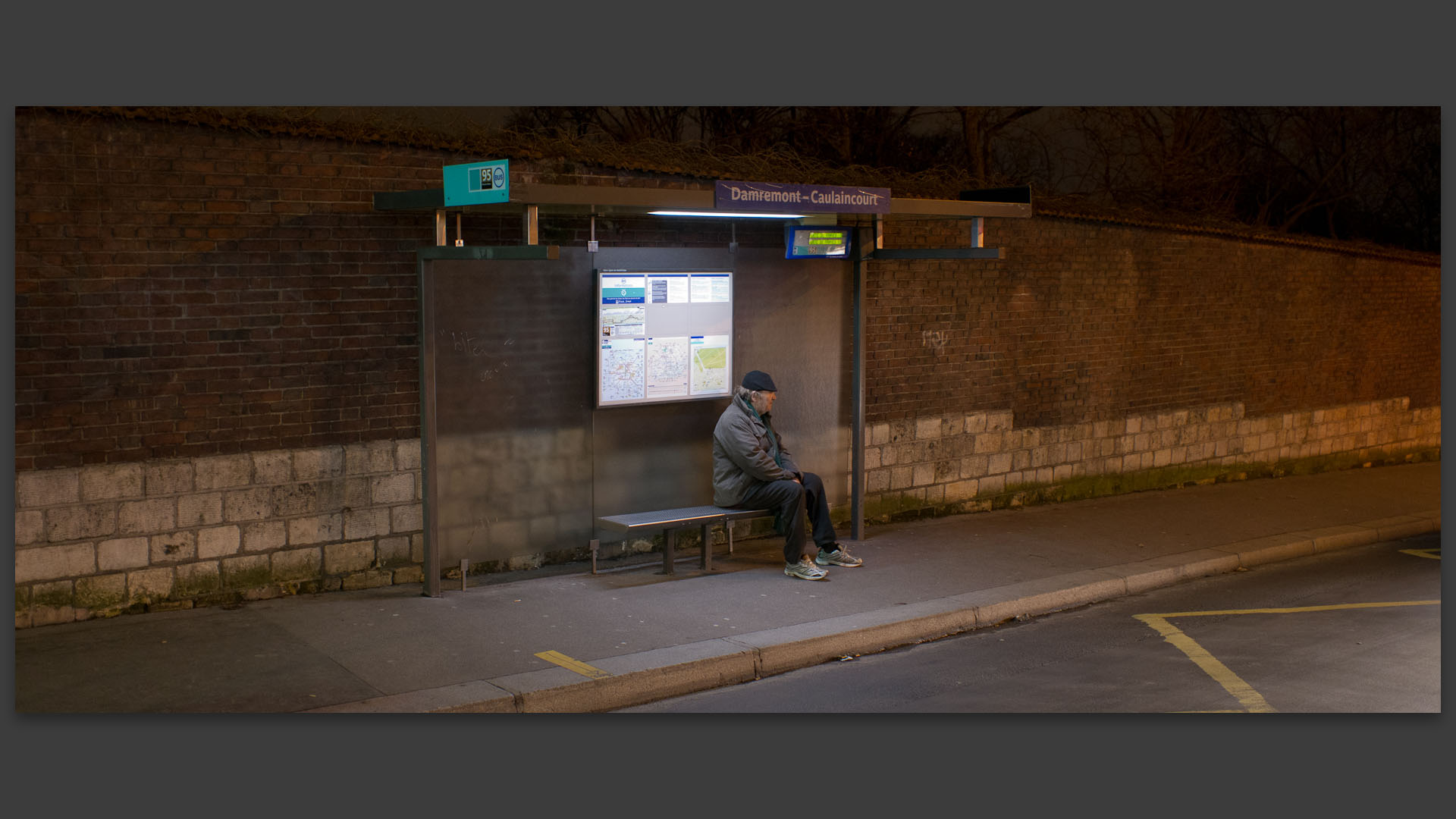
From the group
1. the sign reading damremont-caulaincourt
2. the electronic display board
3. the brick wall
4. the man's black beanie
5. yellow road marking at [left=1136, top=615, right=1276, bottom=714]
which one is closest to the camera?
yellow road marking at [left=1136, top=615, right=1276, bottom=714]

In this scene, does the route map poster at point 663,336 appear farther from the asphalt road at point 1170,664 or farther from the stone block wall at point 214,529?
the asphalt road at point 1170,664

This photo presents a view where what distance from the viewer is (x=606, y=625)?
8781 millimetres

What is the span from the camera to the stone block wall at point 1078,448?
41.7ft

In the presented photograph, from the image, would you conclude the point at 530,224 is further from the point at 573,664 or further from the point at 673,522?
the point at 573,664


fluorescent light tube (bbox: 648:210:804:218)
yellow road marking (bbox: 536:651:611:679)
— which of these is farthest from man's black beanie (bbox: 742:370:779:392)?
yellow road marking (bbox: 536:651:611:679)

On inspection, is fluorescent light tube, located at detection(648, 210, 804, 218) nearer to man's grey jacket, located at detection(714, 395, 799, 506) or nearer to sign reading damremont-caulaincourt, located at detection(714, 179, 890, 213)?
sign reading damremont-caulaincourt, located at detection(714, 179, 890, 213)

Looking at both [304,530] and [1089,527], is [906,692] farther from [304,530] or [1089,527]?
[1089,527]

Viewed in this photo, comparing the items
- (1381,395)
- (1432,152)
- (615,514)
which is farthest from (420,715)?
(1432,152)

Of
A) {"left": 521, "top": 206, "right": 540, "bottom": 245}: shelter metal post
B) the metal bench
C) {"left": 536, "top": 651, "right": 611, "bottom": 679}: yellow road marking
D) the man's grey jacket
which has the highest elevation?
{"left": 521, "top": 206, "right": 540, "bottom": 245}: shelter metal post

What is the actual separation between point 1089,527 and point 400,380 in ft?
21.9

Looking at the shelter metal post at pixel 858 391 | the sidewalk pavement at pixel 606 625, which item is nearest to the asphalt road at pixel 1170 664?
the sidewalk pavement at pixel 606 625

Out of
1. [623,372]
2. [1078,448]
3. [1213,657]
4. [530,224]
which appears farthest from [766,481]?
[1078,448]

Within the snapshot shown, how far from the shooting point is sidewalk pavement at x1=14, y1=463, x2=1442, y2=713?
7.34 m

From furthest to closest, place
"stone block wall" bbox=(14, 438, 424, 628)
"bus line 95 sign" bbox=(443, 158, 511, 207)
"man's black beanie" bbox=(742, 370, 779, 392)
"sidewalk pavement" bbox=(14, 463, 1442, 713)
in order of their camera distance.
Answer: "man's black beanie" bbox=(742, 370, 779, 392) < "stone block wall" bbox=(14, 438, 424, 628) < "bus line 95 sign" bbox=(443, 158, 511, 207) < "sidewalk pavement" bbox=(14, 463, 1442, 713)
